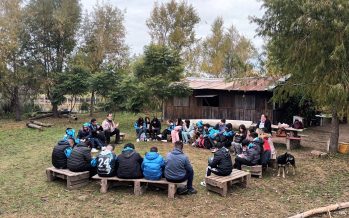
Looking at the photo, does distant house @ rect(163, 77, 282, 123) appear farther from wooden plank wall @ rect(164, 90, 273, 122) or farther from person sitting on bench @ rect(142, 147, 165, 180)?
person sitting on bench @ rect(142, 147, 165, 180)

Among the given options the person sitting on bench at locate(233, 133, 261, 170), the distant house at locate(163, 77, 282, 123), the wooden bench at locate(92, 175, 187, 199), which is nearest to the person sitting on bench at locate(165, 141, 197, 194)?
the wooden bench at locate(92, 175, 187, 199)

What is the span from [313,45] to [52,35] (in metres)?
19.9

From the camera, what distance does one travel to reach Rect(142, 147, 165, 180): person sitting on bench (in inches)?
300

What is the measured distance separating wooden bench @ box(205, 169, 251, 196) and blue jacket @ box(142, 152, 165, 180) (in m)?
1.19

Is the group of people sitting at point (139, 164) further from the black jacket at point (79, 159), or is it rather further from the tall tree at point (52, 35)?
the tall tree at point (52, 35)

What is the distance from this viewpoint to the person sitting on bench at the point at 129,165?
25.3ft

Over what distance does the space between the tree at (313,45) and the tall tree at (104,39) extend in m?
18.1

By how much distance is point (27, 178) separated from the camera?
357 inches

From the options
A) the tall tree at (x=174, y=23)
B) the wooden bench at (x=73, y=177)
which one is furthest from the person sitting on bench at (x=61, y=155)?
the tall tree at (x=174, y=23)

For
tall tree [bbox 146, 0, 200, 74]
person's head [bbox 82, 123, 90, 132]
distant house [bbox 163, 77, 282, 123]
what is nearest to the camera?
person's head [bbox 82, 123, 90, 132]

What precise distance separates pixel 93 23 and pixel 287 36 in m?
20.5

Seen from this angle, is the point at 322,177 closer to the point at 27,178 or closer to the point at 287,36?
the point at 287,36

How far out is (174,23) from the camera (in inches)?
1378

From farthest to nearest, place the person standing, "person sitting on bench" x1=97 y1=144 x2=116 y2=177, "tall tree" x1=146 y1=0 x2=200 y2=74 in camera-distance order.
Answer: "tall tree" x1=146 y1=0 x2=200 y2=74 < the person standing < "person sitting on bench" x1=97 y1=144 x2=116 y2=177
